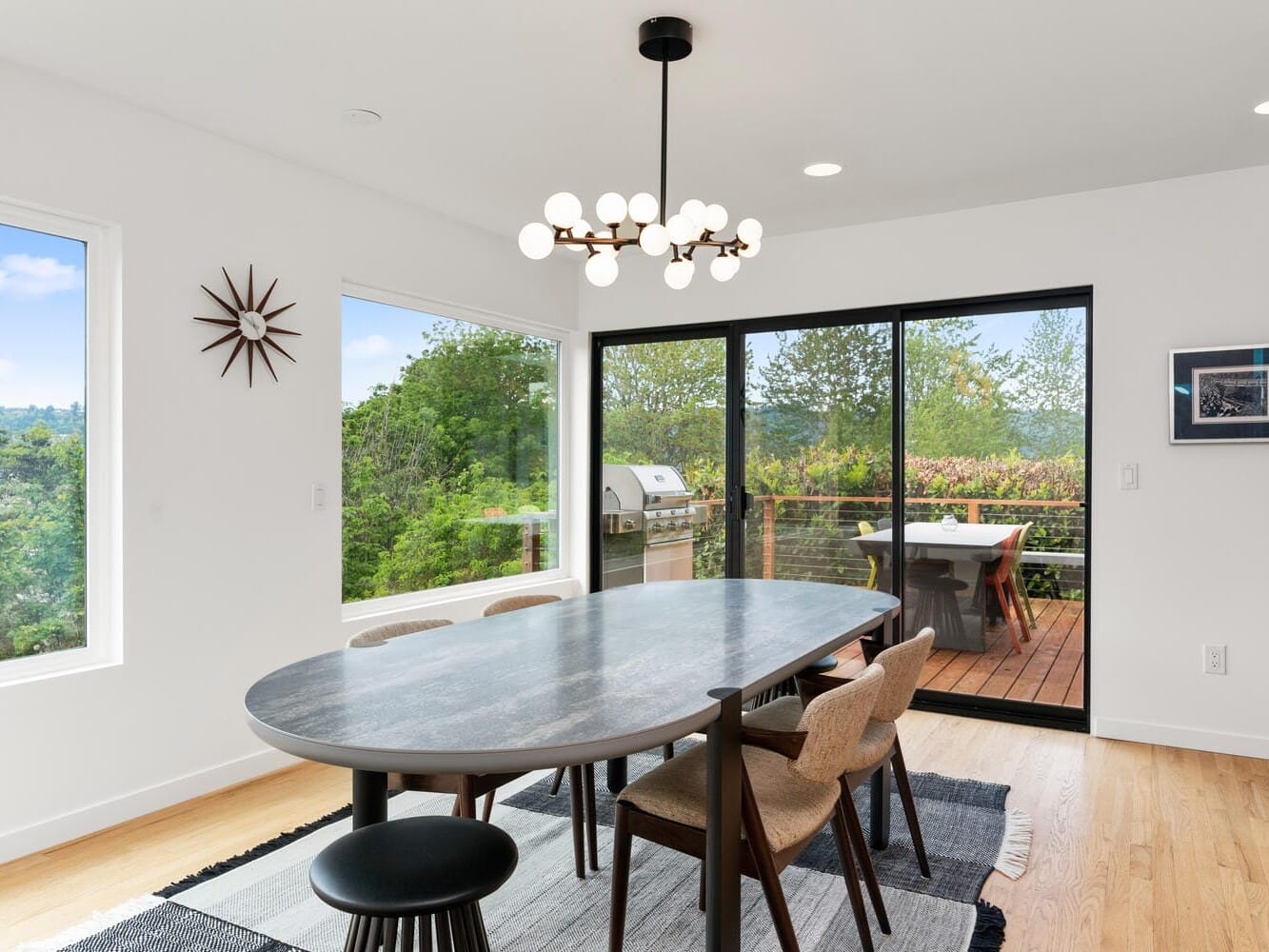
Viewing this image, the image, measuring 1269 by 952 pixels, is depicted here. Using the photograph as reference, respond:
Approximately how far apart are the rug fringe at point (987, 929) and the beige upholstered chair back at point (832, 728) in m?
0.72

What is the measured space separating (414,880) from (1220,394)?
3.77 metres

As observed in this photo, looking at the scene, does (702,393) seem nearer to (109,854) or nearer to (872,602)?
(872,602)

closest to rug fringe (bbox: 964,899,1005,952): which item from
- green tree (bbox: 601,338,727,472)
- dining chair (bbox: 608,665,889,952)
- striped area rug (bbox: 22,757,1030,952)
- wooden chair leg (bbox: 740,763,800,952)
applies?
striped area rug (bbox: 22,757,1030,952)

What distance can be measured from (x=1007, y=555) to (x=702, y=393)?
6.25 feet

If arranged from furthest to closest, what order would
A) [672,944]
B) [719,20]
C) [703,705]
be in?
[719,20] → [672,944] → [703,705]

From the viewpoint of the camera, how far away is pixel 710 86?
9.36 ft

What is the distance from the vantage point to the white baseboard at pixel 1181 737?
143 inches

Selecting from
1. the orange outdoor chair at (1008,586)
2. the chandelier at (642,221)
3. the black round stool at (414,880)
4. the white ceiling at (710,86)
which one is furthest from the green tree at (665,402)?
the black round stool at (414,880)

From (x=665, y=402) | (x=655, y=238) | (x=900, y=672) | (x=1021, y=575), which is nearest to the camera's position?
(x=900, y=672)

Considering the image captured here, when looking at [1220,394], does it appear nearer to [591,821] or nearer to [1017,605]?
[1017,605]

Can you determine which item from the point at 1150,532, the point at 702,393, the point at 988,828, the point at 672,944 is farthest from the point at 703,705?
the point at 702,393

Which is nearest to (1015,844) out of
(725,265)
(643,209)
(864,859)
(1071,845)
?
(1071,845)

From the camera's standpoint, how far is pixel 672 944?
221 centimetres

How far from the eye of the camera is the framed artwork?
3598 millimetres
